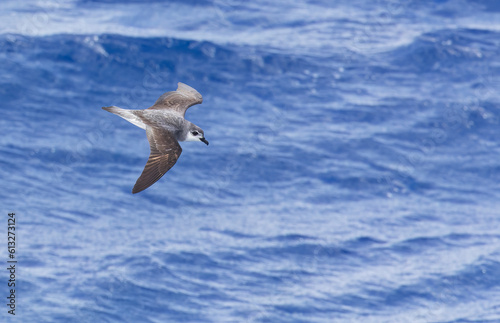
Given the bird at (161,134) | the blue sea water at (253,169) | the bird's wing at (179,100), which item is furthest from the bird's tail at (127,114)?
the blue sea water at (253,169)

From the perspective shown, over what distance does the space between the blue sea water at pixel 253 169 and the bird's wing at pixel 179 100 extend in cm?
668

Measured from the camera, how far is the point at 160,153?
543 inches

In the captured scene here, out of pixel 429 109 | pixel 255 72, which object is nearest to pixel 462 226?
pixel 429 109

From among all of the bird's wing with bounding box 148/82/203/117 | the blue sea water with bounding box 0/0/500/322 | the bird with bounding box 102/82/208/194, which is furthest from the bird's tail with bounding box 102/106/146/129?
the blue sea water with bounding box 0/0/500/322

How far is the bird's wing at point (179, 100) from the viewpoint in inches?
610

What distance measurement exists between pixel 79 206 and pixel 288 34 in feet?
30.3

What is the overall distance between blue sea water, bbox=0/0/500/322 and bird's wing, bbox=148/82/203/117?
21.9ft

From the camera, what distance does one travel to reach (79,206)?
23406mm

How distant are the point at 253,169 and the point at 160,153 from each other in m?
11.1

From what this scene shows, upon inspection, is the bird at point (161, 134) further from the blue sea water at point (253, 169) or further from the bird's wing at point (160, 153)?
the blue sea water at point (253, 169)

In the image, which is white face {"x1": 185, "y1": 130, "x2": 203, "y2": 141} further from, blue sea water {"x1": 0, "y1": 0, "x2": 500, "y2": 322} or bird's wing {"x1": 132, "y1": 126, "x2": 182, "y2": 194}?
blue sea water {"x1": 0, "y1": 0, "x2": 500, "y2": 322}

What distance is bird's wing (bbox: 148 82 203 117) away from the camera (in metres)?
15.5

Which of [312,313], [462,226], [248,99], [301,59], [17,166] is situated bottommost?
[312,313]

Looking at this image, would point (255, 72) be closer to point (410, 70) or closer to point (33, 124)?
point (410, 70)
